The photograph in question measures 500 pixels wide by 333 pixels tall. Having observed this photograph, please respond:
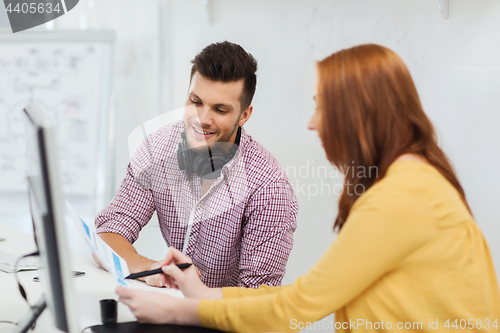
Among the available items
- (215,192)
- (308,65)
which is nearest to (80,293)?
(215,192)

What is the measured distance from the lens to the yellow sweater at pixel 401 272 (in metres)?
0.66

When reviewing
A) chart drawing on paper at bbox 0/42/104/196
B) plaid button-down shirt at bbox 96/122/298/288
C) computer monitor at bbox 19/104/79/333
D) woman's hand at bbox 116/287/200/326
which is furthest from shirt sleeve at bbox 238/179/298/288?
chart drawing on paper at bbox 0/42/104/196

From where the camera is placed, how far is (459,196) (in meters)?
0.74

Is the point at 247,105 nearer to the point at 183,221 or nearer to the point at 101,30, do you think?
the point at 183,221

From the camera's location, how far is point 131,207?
1.38 m

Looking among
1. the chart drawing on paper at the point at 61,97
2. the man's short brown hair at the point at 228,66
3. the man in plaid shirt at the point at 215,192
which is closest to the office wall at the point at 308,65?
the chart drawing on paper at the point at 61,97

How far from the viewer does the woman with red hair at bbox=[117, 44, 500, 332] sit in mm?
668

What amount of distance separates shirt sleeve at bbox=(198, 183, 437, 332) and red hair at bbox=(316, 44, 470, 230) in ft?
0.30

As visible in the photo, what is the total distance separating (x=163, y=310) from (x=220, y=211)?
58cm

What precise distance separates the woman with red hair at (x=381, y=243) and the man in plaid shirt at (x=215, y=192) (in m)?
0.48

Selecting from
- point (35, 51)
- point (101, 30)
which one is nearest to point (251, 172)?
point (101, 30)

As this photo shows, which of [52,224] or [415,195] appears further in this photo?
[415,195]

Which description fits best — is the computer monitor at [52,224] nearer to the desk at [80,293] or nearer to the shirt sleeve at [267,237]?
the desk at [80,293]

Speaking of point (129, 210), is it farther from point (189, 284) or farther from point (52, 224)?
point (52, 224)
